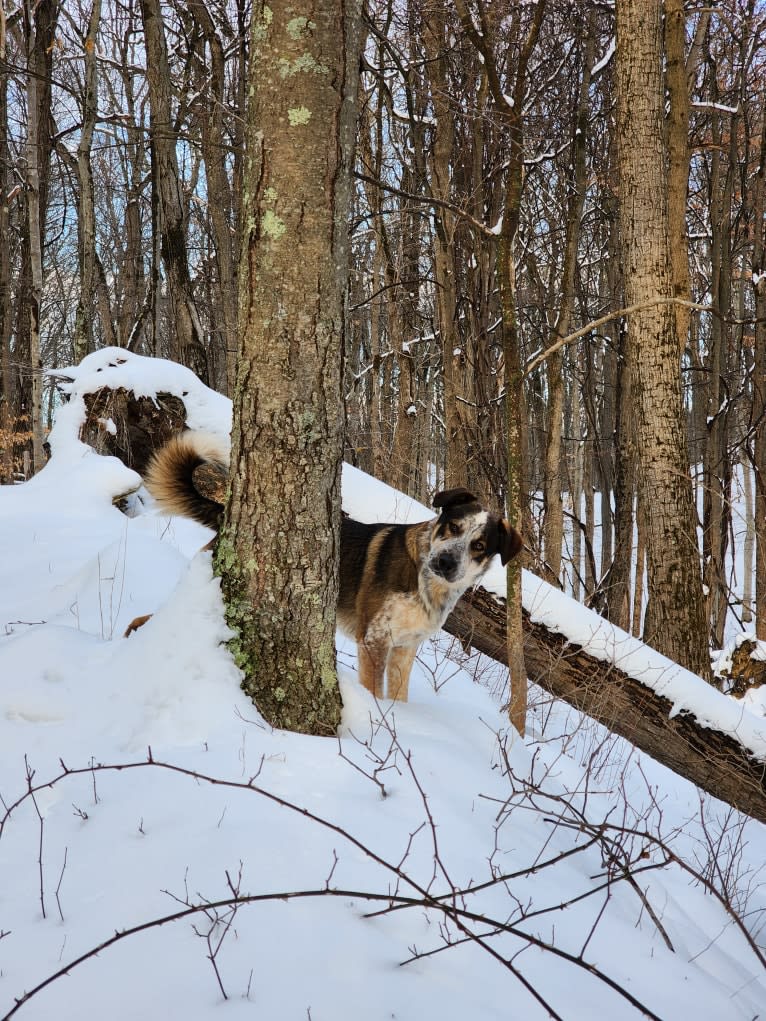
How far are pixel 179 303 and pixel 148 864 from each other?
8.70 metres

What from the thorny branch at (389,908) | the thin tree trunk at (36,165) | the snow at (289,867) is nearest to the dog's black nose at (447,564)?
the snow at (289,867)

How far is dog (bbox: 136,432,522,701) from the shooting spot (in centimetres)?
384

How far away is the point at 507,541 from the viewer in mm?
4020

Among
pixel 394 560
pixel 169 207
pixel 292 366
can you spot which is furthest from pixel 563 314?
pixel 292 366

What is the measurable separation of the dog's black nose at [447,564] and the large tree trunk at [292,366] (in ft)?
4.34

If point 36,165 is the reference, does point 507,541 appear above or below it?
below

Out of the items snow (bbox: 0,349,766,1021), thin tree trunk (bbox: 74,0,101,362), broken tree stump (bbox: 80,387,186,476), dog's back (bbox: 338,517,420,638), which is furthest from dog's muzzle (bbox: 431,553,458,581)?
thin tree trunk (bbox: 74,0,101,362)

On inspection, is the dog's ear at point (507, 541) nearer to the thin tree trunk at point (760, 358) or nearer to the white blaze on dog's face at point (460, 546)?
the white blaze on dog's face at point (460, 546)

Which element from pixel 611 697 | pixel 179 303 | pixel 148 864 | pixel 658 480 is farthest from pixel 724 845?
pixel 179 303

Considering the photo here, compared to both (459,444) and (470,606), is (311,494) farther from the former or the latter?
(459,444)

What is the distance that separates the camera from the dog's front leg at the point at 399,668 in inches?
161

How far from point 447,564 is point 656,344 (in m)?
3.00

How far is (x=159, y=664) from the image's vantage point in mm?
2672

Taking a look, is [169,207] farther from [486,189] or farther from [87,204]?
[486,189]
